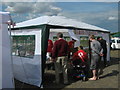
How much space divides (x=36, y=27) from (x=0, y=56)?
217cm

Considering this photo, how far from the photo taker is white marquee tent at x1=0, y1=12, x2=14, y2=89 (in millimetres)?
4934

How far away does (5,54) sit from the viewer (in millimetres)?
5027

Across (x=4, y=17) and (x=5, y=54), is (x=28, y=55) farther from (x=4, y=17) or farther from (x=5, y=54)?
(x=4, y=17)

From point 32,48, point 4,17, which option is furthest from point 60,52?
point 4,17

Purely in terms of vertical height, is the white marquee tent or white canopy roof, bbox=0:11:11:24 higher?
white canopy roof, bbox=0:11:11:24

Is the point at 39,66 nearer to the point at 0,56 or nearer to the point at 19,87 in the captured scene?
the point at 19,87

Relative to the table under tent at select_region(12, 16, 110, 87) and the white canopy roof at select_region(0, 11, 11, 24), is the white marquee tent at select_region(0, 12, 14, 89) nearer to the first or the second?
the white canopy roof at select_region(0, 11, 11, 24)

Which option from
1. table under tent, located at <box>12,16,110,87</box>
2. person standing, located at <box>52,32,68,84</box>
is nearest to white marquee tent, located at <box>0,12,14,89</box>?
table under tent, located at <box>12,16,110,87</box>

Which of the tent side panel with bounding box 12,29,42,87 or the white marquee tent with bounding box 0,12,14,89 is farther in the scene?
the tent side panel with bounding box 12,29,42,87

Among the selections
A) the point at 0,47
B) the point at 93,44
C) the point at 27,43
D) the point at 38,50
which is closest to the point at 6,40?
the point at 0,47

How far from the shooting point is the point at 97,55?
7219mm

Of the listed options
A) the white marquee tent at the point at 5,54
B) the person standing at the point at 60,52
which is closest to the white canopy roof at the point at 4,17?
the white marquee tent at the point at 5,54

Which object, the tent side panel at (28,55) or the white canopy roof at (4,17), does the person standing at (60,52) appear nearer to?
the tent side panel at (28,55)

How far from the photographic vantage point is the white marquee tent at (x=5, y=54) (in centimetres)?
493
